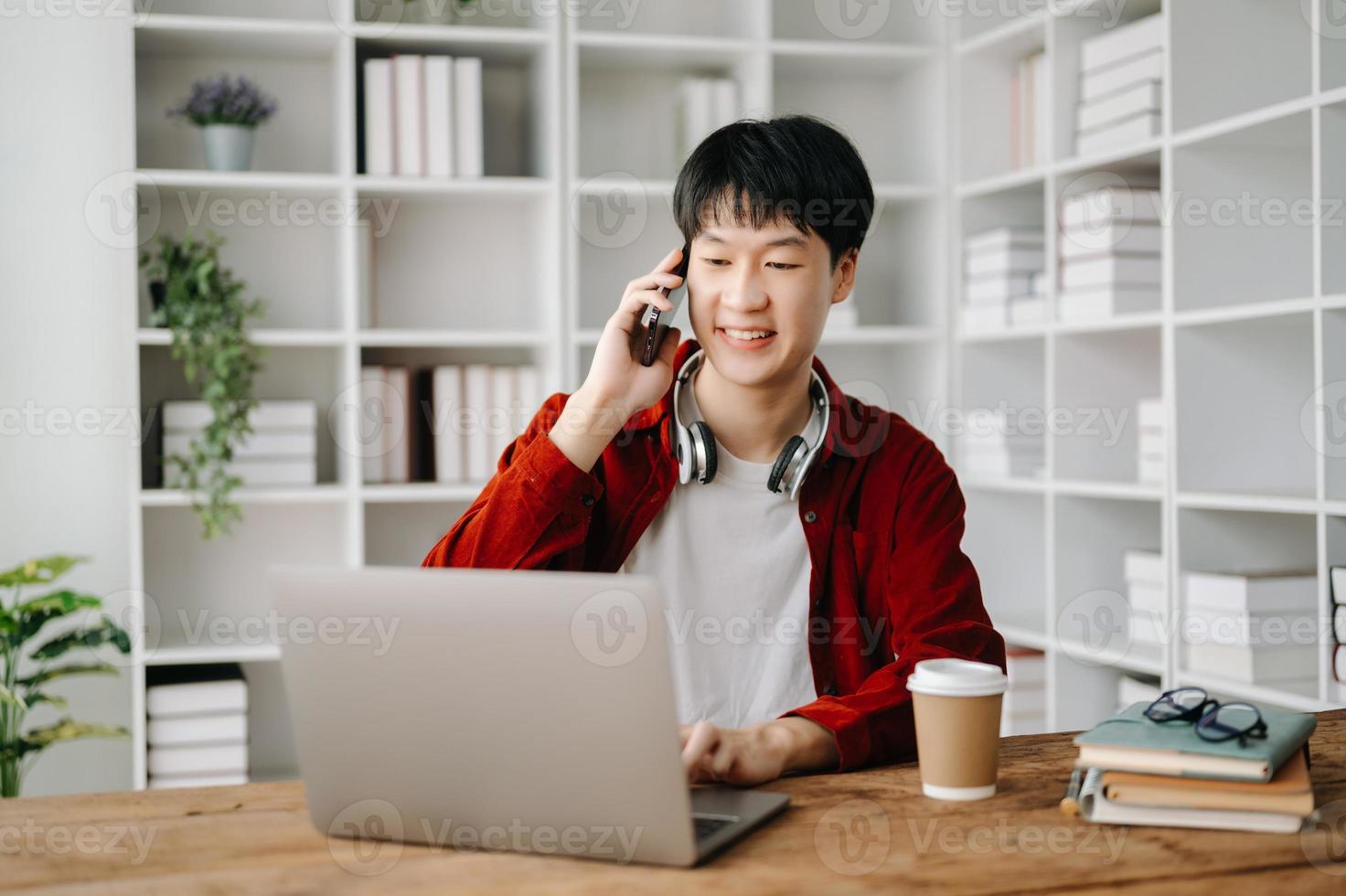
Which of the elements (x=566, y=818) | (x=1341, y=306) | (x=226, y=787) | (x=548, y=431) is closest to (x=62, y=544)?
(x=548, y=431)

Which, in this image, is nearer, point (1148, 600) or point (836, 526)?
point (836, 526)

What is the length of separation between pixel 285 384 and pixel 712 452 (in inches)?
79.6

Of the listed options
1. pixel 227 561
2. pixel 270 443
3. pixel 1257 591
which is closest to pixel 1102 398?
pixel 1257 591

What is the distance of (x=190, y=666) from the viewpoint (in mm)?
3363

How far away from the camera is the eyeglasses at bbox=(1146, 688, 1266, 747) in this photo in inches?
44.1

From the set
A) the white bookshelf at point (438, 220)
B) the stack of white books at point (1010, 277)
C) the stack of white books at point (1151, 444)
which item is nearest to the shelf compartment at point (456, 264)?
the white bookshelf at point (438, 220)

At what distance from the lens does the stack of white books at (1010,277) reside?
3.40m

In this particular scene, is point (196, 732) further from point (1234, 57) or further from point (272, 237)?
point (1234, 57)

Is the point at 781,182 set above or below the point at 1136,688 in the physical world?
above

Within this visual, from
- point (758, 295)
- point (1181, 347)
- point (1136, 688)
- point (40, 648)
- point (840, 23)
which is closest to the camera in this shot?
point (758, 295)

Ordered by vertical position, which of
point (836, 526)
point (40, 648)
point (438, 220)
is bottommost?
point (40, 648)

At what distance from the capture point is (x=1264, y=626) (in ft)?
8.78

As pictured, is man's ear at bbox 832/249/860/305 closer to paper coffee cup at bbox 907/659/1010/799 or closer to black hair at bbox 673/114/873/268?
black hair at bbox 673/114/873/268

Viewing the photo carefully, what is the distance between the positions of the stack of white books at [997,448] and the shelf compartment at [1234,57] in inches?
37.5
